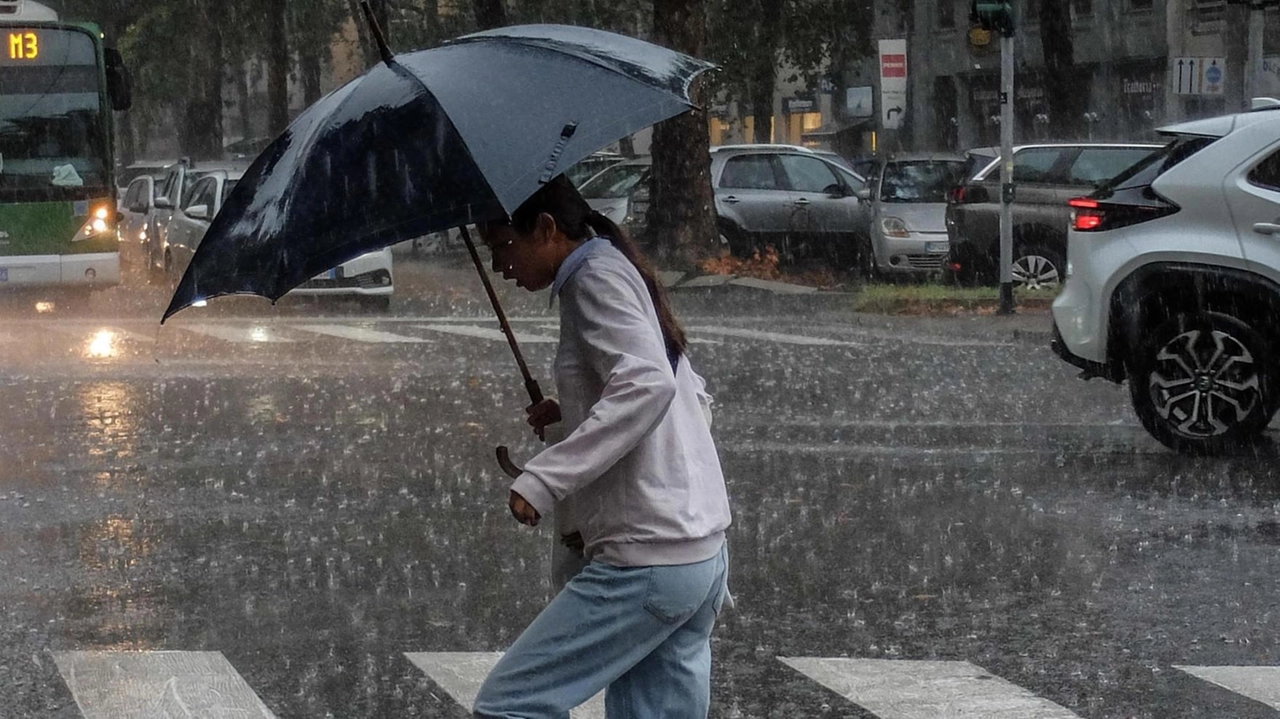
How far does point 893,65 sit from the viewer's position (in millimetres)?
24422

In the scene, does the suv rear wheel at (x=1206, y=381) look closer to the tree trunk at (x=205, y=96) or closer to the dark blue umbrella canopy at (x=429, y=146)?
the dark blue umbrella canopy at (x=429, y=146)

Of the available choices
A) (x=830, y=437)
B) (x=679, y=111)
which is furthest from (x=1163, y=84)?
(x=679, y=111)

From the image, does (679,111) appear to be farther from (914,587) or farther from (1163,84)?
(1163,84)

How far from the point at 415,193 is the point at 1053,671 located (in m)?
3.11

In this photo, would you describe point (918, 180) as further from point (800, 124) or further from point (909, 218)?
point (800, 124)

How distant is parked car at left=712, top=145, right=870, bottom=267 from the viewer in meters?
26.1

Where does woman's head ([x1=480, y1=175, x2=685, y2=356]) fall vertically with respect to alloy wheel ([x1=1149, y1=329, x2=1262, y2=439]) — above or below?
above

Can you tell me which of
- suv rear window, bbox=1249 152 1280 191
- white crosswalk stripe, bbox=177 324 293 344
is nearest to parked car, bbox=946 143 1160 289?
white crosswalk stripe, bbox=177 324 293 344

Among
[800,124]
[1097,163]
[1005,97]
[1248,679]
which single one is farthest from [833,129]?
[1248,679]

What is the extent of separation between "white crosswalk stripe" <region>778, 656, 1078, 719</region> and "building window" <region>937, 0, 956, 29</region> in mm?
47264

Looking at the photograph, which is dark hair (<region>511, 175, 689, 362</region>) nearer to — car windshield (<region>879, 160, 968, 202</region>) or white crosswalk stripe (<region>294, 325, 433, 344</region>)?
white crosswalk stripe (<region>294, 325, 433, 344</region>)

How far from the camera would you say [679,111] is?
3977mm

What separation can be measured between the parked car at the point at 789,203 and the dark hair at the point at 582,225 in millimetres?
21741

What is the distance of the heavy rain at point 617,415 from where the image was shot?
3898mm
